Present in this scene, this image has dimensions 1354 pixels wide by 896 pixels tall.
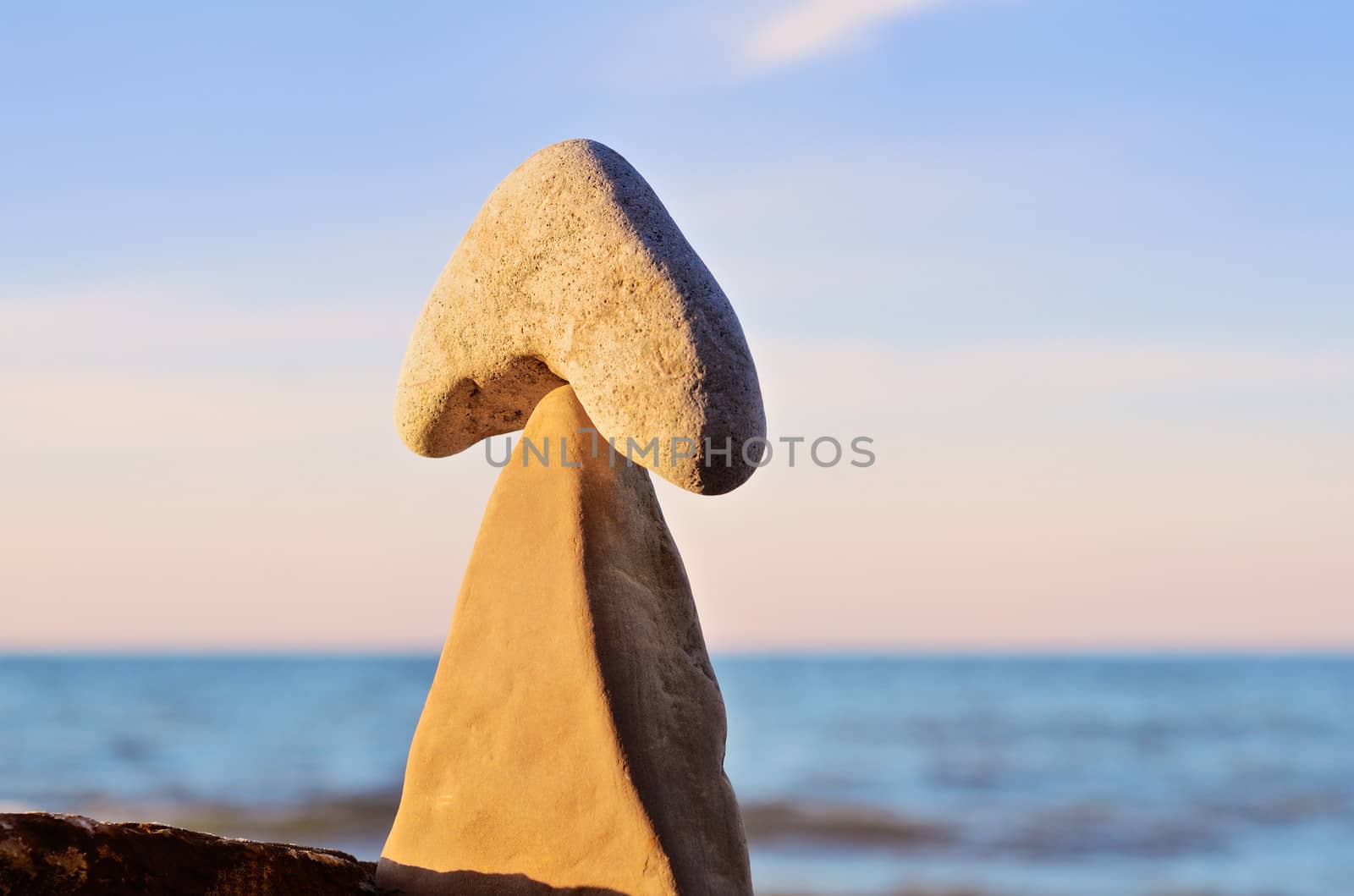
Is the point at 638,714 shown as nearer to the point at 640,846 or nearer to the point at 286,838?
the point at 640,846

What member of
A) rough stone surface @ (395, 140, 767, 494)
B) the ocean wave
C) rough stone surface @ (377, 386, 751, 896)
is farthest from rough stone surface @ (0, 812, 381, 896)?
Answer: the ocean wave

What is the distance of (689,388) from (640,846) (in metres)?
1.09

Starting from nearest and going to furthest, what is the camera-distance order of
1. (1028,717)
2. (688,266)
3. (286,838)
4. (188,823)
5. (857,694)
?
(688,266) < (286,838) < (188,823) < (1028,717) < (857,694)

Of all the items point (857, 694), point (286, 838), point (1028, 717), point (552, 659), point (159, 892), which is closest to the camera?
point (159, 892)

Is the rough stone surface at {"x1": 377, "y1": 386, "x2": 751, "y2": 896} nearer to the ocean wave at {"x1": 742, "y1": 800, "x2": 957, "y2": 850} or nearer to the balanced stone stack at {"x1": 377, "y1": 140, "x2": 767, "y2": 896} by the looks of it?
the balanced stone stack at {"x1": 377, "y1": 140, "x2": 767, "y2": 896}

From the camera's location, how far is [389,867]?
3402 millimetres

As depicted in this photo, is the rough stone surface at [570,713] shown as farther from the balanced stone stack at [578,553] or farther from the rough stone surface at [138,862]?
the rough stone surface at [138,862]

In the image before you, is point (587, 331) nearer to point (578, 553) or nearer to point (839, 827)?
point (578, 553)

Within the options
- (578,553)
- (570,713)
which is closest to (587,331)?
(578,553)

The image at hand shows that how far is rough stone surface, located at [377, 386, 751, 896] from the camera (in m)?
3.10

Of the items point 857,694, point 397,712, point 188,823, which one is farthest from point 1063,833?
point 857,694

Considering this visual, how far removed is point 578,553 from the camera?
3.25 m

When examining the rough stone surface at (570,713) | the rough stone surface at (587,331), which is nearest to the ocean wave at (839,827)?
the rough stone surface at (570,713)

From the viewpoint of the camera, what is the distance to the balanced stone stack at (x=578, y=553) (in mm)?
2945
